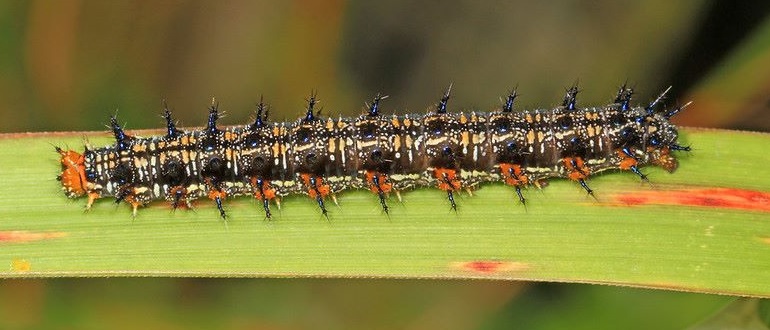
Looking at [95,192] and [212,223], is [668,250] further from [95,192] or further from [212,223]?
[95,192]

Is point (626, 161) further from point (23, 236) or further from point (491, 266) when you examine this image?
point (23, 236)

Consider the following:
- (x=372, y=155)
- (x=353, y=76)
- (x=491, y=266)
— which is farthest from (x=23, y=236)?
(x=353, y=76)

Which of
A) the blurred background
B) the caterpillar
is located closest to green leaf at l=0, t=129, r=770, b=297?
the caterpillar

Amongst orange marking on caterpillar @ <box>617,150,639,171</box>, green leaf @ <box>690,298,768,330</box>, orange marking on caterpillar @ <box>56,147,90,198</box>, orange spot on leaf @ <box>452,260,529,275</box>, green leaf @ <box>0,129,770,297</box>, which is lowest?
green leaf @ <box>690,298,768,330</box>

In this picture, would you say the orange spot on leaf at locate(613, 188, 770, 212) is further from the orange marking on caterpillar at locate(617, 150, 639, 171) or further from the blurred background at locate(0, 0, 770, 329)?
the blurred background at locate(0, 0, 770, 329)

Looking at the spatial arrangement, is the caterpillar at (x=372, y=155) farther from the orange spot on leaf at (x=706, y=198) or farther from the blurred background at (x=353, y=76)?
the blurred background at (x=353, y=76)

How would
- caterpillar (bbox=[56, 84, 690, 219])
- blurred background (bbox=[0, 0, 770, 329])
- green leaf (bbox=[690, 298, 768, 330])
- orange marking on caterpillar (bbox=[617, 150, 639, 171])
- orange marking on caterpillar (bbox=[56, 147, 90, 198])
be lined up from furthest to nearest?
blurred background (bbox=[0, 0, 770, 329])
orange marking on caterpillar (bbox=[617, 150, 639, 171])
caterpillar (bbox=[56, 84, 690, 219])
orange marking on caterpillar (bbox=[56, 147, 90, 198])
green leaf (bbox=[690, 298, 768, 330])
